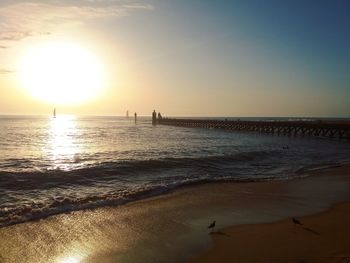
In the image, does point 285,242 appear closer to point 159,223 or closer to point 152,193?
point 159,223

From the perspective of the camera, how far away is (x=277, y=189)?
13766mm

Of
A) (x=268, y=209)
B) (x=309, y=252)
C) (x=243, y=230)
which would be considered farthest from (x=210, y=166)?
(x=309, y=252)

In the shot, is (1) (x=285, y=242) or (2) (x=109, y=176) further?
(2) (x=109, y=176)

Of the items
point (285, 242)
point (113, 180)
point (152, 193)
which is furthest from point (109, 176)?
point (285, 242)

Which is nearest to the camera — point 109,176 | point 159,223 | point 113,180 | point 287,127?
point 159,223

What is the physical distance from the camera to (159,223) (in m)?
9.16

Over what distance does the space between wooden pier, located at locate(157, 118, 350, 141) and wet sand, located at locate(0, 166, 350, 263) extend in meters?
33.1

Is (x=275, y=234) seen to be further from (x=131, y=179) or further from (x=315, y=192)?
(x=131, y=179)

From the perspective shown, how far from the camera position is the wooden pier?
4506cm

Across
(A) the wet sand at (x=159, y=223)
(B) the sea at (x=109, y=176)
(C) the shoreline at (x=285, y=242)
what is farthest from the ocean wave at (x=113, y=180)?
(C) the shoreline at (x=285, y=242)

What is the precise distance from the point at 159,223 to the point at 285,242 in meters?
3.00

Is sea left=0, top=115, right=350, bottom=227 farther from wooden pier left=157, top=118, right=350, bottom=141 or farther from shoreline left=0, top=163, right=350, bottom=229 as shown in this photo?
wooden pier left=157, top=118, right=350, bottom=141

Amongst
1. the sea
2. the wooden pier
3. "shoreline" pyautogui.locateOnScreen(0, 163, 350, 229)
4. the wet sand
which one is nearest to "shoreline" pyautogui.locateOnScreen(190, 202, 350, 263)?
the wet sand

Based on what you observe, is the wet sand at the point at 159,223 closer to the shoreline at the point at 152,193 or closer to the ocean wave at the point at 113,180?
the shoreline at the point at 152,193
